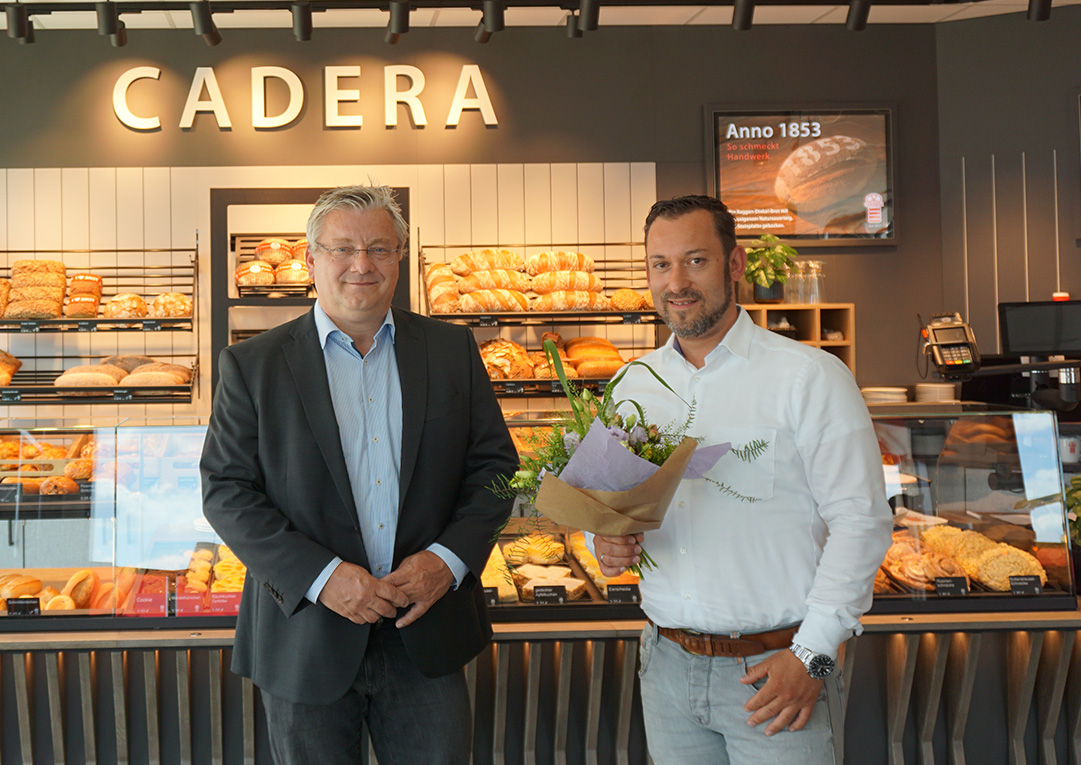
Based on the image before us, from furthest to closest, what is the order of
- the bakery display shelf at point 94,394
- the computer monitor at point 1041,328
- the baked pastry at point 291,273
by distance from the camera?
the baked pastry at point 291,273 < the bakery display shelf at point 94,394 < the computer monitor at point 1041,328

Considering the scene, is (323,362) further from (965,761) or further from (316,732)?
(965,761)

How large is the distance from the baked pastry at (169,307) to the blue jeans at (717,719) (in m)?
3.52

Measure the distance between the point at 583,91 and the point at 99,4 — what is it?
8.34 feet

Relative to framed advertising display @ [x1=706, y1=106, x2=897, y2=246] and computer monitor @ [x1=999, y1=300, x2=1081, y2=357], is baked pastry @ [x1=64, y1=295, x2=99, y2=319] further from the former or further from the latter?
computer monitor @ [x1=999, y1=300, x2=1081, y2=357]

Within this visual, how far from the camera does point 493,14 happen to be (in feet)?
11.6

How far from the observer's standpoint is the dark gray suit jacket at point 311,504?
1.64 meters

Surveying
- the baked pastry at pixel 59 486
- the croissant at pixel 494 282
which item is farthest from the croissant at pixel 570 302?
the baked pastry at pixel 59 486

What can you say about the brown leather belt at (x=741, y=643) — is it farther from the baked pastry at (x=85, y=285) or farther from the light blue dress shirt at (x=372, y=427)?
the baked pastry at (x=85, y=285)

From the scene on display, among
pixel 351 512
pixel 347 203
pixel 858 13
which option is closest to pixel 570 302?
pixel 858 13

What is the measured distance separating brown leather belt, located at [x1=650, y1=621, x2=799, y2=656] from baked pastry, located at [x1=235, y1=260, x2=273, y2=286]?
3.38m

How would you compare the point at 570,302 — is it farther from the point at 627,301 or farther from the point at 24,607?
the point at 24,607

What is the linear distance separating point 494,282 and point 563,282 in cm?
36

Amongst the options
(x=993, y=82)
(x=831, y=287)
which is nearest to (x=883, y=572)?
(x=831, y=287)

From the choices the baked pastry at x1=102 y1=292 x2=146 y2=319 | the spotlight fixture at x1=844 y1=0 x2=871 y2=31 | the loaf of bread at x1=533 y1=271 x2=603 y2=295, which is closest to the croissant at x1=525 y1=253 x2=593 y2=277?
the loaf of bread at x1=533 y1=271 x2=603 y2=295
